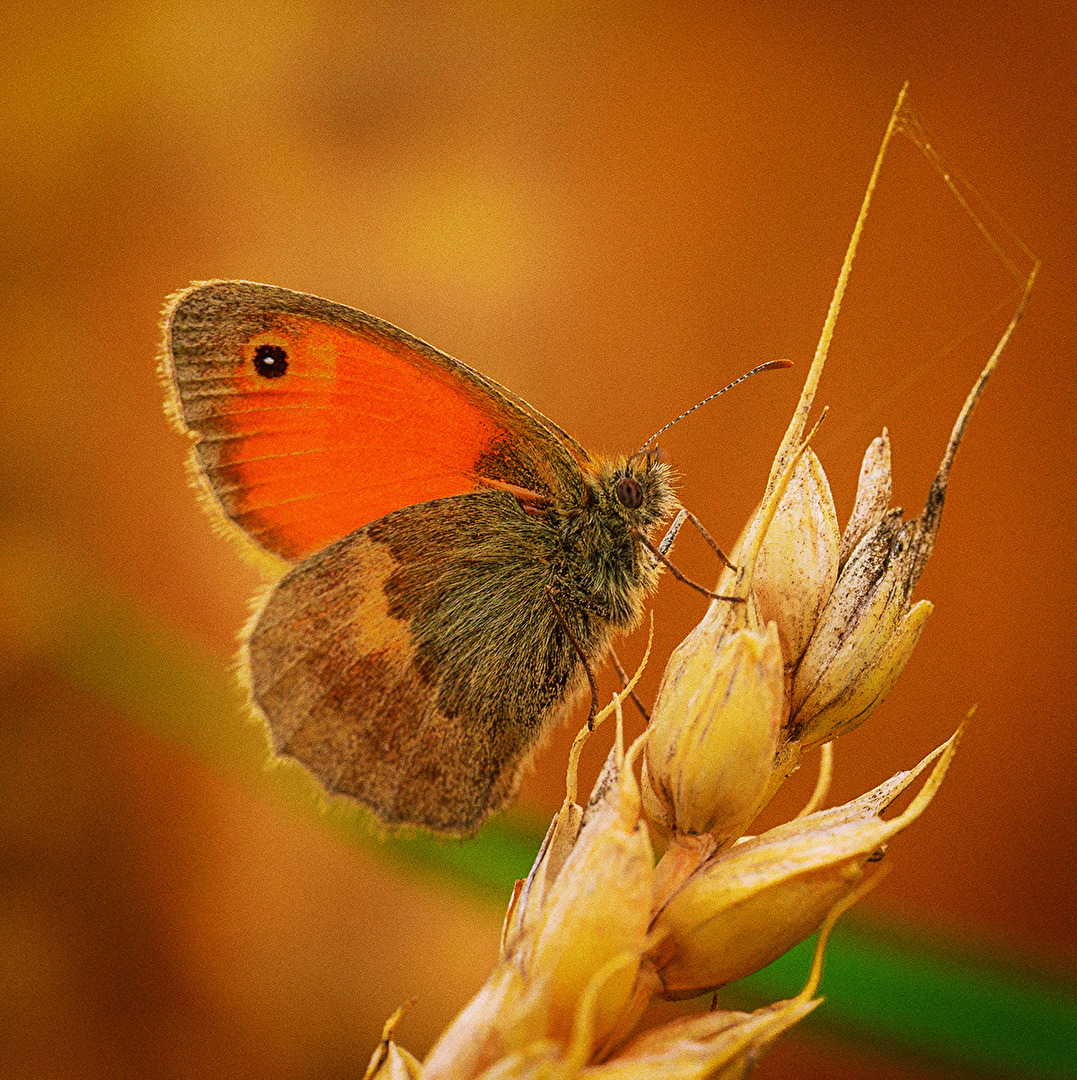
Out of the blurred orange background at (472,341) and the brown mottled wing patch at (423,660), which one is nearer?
the brown mottled wing patch at (423,660)

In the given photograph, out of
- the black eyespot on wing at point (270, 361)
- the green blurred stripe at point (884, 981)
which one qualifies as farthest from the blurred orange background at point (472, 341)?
the black eyespot on wing at point (270, 361)

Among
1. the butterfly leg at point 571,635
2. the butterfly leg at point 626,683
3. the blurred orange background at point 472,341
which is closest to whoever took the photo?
the butterfly leg at point 626,683

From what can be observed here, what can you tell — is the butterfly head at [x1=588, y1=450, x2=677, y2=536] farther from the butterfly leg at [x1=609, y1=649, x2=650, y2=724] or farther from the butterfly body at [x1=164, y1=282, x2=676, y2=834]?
the butterfly leg at [x1=609, y1=649, x2=650, y2=724]

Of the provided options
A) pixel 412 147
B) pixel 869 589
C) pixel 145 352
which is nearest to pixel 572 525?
pixel 869 589

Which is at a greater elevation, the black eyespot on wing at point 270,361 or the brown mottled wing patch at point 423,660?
the black eyespot on wing at point 270,361

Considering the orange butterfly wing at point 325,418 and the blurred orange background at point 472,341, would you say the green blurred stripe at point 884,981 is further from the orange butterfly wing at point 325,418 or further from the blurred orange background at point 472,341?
the blurred orange background at point 472,341

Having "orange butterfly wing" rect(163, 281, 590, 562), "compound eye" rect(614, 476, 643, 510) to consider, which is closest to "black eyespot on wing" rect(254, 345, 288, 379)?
"orange butterfly wing" rect(163, 281, 590, 562)

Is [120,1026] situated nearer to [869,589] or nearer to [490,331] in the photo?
[490,331]
